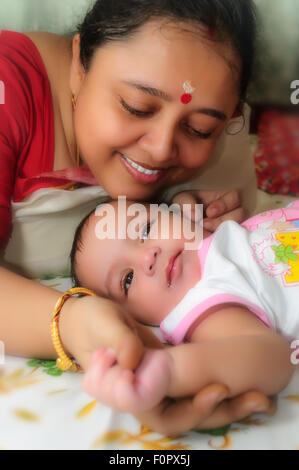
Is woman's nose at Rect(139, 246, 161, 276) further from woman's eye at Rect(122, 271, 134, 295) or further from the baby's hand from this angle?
the baby's hand

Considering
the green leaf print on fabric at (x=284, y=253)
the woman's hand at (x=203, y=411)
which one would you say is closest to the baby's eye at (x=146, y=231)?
the green leaf print on fabric at (x=284, y=253)

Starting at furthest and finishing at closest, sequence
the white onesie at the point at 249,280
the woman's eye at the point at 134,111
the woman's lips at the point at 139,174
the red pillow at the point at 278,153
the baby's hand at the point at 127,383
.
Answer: the red pillow at the point at 278,153 < the woman's lips at the point at 139,174 < the woman's eye at the point at 134,111 < the white onesie at the point at 249,280 < the baby's hand at the point at 127,383

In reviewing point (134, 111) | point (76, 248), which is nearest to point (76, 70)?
point (134, 111)

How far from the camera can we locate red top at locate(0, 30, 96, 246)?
87 centimetres

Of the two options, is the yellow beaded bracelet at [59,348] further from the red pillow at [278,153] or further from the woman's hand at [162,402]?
the red pillow at [278,153]

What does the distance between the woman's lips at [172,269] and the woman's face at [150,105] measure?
183 millimetres

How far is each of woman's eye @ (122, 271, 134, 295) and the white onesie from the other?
9 centimetres

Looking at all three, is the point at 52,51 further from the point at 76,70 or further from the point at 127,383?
the point at 127,383

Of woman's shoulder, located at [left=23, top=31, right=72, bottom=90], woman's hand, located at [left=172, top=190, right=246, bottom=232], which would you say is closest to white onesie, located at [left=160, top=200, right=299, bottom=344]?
woman's hand, located at [left=172, top=190, right=246, bottom=232]

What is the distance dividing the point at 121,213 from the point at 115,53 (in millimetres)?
264

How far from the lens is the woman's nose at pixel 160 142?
82 centimetres

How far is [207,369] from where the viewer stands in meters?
0.56

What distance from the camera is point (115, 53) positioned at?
0.83 m

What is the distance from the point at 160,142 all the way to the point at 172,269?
0.21m
